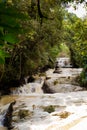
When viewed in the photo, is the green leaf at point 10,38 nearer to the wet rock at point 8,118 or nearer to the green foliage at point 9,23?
the green foliage at point 9,23

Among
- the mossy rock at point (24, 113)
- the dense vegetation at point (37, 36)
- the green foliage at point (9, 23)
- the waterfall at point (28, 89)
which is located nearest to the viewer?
the green foliage at point (9, 23)

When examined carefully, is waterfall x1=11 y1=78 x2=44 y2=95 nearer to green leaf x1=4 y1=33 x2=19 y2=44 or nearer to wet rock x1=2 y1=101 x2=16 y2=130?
wet rock x1=2 y1=101 x2=16 y2=130

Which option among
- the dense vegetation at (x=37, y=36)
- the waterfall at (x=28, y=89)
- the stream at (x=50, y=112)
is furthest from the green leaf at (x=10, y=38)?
the waterfall at (x=28, y=89)

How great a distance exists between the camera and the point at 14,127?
344 inches

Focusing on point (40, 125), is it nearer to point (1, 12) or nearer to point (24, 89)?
point (24, 89)

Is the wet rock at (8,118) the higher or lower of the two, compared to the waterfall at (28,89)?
lower

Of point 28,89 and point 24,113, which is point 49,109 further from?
point 28,89

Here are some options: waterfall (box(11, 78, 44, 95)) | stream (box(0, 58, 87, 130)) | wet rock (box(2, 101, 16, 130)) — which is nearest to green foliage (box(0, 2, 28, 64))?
stream (box(0, 58, 87, 130))

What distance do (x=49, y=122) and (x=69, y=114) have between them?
103 centimetres

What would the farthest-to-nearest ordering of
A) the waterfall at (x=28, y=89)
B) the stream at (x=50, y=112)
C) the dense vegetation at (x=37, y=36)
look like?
the waterfall at (x=28, y=89) → the dense vegetation at (x=37, y=36) → the stream at (x=50, y=112)

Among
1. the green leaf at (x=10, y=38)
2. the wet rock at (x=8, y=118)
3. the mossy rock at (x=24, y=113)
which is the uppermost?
the green leaf at (x=10, y=38)

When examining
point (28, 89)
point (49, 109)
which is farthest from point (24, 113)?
point (28, 89)

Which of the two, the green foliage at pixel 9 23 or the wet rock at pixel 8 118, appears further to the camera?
the wet rock at pixel 8 118

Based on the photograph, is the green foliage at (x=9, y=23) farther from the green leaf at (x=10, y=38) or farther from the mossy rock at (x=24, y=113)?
the mossy rock at (x=24, y=113)
